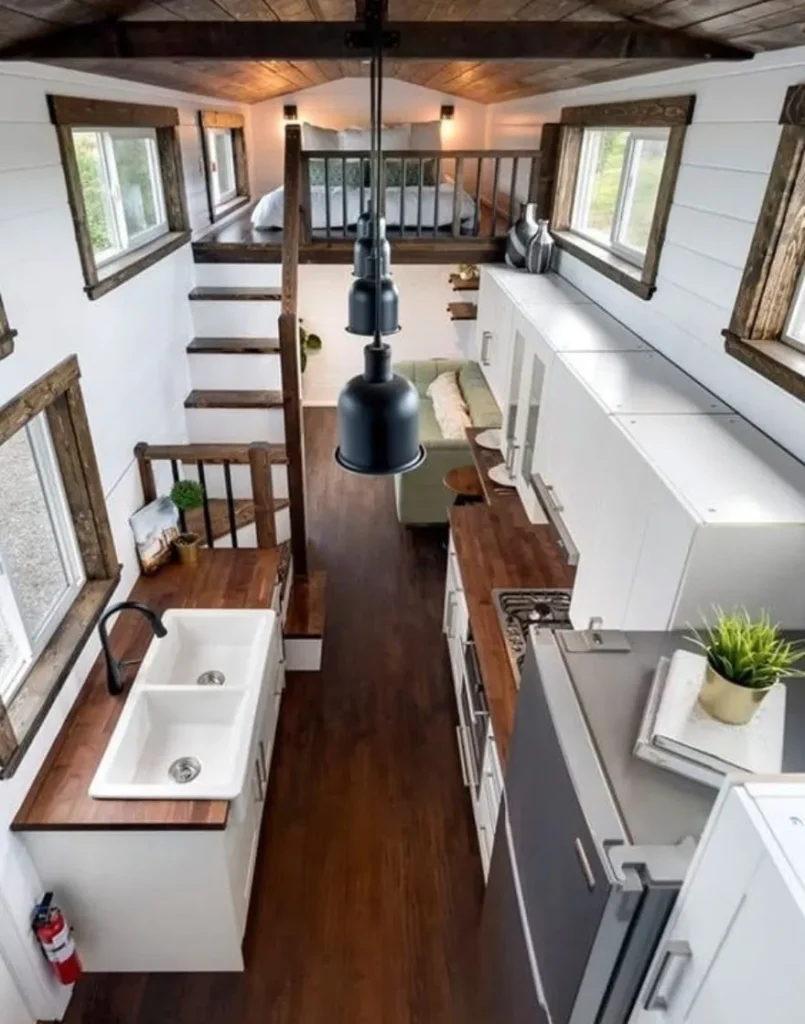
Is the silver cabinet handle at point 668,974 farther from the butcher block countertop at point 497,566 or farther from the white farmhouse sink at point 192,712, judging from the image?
the white farmhouse sink at point 192,712

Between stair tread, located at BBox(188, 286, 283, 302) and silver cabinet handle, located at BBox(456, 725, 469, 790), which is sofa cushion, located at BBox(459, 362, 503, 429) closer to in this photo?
stair tread, located at BBox(188, 286, 283, 302)


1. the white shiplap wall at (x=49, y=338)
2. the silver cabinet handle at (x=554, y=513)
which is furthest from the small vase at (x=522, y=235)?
the white shiplap wall at (x=49, y=338)

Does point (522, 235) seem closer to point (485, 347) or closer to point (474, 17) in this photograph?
point (485, 347)

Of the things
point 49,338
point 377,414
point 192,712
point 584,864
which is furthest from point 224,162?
point 584,864

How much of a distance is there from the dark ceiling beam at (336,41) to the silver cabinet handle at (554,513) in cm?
130

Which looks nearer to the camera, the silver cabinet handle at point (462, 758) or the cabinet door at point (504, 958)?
the cabinet door at point (504, 958)

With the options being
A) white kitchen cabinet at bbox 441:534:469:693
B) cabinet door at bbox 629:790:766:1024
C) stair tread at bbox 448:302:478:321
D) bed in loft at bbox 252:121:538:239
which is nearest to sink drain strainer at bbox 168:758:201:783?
white kitchen cabinet at bbox 441:534:469:693

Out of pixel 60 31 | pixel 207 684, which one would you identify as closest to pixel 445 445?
pixel 207 684

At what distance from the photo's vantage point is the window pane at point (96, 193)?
116 inches

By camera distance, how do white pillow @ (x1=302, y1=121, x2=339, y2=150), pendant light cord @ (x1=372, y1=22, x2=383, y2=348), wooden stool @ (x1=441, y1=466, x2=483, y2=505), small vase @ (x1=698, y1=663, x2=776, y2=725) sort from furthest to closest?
white pillow @ (x1=302, y1=121, x2=339, y2=150) < wooden stool @ (x1=441, y1=466, x2=483, y2=505) < pendant light cord @ (x1=372, y1=22, x2=383, y2=348) < small vase @ (x1=698, y1=663, x2=776, y2=725)

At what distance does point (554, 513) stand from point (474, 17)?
→ 1761 mm

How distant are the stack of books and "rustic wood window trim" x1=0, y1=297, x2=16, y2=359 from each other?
1966mm

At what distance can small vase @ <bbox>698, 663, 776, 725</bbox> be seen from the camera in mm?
1163

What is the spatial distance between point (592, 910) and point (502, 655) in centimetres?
155
